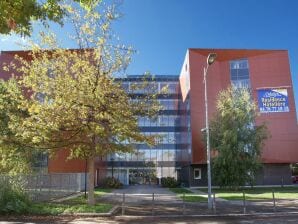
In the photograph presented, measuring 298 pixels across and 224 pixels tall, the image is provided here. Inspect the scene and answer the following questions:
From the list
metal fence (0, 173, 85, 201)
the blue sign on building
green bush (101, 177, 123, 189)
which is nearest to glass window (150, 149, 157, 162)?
green bush (101, 177, 123, 189)

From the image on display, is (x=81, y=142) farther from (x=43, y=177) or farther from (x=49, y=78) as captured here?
(x=43, y=177)

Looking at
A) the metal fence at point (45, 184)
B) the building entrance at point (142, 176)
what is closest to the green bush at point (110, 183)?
the metal fence at point (45, 184)

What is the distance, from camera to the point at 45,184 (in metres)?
25.9

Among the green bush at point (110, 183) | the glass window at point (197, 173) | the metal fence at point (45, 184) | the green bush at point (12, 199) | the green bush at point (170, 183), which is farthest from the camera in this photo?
the green bush at point (170, 183)

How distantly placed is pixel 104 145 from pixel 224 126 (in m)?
23.2

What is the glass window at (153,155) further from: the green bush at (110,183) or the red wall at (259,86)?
the red wall at (259,86)

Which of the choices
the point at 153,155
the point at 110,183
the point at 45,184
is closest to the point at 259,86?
the point at 153,155

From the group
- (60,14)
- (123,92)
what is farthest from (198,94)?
(60,14)

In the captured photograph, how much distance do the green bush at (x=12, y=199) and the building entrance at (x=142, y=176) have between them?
1851 inches

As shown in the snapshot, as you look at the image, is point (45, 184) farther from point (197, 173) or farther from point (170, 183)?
point (170, 183)

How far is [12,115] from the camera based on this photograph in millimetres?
19828

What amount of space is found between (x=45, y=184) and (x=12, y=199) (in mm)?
8214

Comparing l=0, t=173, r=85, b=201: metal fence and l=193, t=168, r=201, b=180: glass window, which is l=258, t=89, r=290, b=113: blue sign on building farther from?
l=0, t=173, r=85, b=201: metal fence

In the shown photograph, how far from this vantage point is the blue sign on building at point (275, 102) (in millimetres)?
51219
